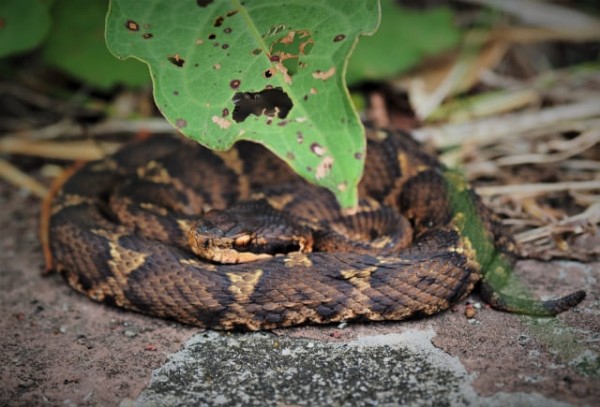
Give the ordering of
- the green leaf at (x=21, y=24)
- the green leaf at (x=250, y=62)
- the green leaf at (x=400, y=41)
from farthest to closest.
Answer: the green leaf at (x=400, y=41) < the green leaf at (x=21, y=24) < the green leaf at (x=250, y=62)

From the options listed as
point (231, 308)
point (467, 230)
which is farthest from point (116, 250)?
point (467, 230)

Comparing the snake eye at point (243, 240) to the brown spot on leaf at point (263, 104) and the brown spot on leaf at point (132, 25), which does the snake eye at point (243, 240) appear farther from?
the brown spot on leaf at point (132, 25)

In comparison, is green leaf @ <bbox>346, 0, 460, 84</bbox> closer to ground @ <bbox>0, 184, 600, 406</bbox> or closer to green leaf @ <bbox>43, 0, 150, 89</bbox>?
green leaf @ <bbox>43, 0, 150, 89</bbox>

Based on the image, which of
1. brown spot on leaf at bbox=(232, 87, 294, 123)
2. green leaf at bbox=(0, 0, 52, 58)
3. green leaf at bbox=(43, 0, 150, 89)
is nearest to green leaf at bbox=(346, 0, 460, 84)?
green leaf at bbox=(43, 0, 150, 89)

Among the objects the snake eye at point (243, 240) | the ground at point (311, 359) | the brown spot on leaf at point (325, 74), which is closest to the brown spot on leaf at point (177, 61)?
the brown spot on leaf at point (325, 74)

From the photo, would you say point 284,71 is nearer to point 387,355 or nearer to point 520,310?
point 387,355

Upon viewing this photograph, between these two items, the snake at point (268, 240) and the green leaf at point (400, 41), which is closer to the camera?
the snake at point (268, 240)

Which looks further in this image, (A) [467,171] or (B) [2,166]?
(B) [2,166]

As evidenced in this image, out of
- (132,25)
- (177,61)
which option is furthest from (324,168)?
(132,25)
